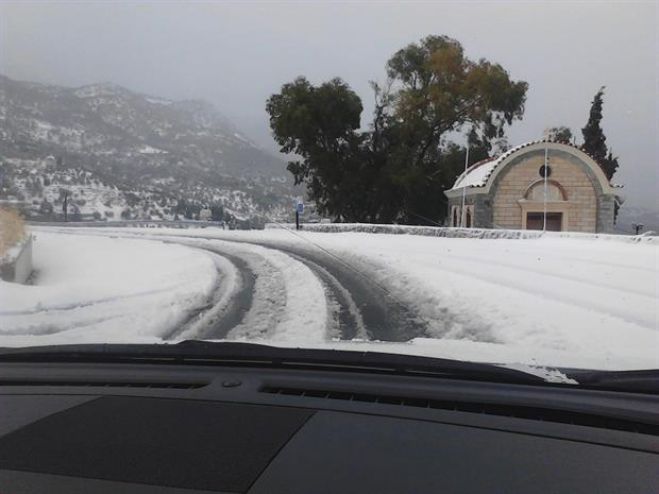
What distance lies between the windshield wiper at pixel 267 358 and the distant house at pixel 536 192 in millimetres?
3712

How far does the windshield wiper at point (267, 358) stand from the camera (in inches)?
117

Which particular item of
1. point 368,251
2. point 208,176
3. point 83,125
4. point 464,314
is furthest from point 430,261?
point 83,125

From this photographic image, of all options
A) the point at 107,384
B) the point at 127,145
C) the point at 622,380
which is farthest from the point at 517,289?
the point at 107,384

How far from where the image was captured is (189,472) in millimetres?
2002

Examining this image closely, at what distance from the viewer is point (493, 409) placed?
2584 mm

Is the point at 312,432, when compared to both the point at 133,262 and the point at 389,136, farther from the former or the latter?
the point at 389,136

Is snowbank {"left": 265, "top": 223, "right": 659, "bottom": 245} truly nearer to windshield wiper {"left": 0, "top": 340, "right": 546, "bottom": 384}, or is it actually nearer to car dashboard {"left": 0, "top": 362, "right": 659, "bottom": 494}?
windshield wiper {"left": 0, "top": 340, "right": 546, "bottom": 384}

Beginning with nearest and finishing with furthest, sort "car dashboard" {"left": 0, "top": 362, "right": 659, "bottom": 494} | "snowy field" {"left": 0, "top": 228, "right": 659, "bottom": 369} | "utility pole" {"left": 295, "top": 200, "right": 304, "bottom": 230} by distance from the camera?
"car dashboard" {"left": 0, "top": 362, "right": 659, "bottom": 494} → "snowy field" {"left": 0, "top": 228, "right": 659, "bottom": 369} → "utility pole" {"left": 295, "top": 200, "right": 304, "bottom": 230}

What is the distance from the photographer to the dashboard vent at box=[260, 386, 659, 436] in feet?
7.97

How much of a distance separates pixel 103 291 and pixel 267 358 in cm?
227

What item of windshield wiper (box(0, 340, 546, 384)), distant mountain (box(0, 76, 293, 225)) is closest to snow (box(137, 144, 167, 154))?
distant mountain (box(0, 76, 293, 225))

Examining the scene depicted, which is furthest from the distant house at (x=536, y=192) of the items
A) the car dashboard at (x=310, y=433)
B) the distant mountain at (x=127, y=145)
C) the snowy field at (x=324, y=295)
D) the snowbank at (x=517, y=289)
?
the car dashboard at (x=310, y=433)

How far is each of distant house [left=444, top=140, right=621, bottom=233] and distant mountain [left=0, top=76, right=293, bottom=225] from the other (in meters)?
2.51

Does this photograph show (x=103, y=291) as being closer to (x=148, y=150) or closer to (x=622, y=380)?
(x=148, y=150)
